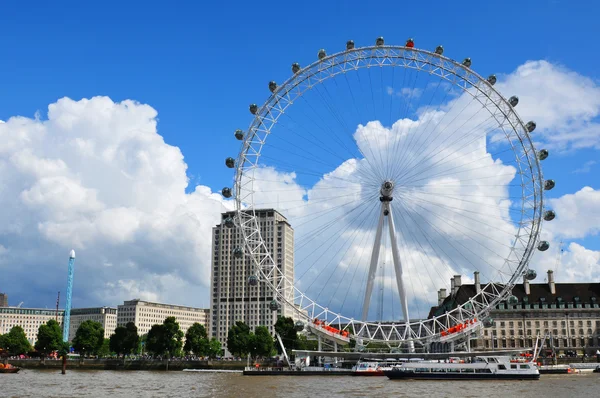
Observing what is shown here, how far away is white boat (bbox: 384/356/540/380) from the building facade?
173ft

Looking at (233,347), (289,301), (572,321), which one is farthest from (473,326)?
(233,347)

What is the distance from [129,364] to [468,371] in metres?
87.2

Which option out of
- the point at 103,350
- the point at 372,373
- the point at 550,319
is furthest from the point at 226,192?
the point at 103,350

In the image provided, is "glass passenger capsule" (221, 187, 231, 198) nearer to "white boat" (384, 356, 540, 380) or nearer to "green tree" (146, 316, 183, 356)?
"white boat" (384, 356, 540, 380)

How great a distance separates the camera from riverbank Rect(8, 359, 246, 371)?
493 feet

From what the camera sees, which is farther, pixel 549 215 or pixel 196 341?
pixel 196 341

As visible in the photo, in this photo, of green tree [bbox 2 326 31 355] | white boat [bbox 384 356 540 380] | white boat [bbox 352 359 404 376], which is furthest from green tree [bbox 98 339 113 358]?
white boat [bbox 384 356 540 380]

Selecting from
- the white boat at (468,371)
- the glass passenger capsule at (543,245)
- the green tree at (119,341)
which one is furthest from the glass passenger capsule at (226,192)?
the green tree at (119,341)

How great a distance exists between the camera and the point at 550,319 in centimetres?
15050

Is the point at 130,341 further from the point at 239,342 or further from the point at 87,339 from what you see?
the point at 239,342

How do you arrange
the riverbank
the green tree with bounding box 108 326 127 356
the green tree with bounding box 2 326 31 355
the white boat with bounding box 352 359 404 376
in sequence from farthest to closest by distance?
the green tree with bounding box 2 326 31 355
the green tree with bounding box 108 326 127 356
the riverbank
the white boat with bounding box 352 359 404 376

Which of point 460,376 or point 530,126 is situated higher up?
point 530,126

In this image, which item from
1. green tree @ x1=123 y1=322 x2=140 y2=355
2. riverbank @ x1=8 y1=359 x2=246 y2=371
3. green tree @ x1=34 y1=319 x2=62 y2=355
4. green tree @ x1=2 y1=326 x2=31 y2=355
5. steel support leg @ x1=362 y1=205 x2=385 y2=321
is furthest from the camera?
green tree @ x1=2 y1=326 x2=31 y2=355

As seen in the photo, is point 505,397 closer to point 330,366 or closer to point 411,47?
point 411,47
